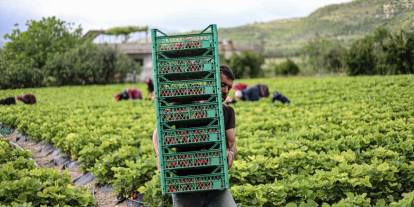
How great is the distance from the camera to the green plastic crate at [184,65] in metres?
4.41

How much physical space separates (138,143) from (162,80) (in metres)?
6.24

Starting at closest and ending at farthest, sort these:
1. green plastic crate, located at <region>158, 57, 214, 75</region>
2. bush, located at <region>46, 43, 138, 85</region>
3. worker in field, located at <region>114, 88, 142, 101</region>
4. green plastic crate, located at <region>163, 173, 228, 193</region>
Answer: green plastic crate, located at <region>163, 173, 228, 193</region> < green plastic crate, located at <region>158, 57, 214, 75</region> < worker in field, located at <region>114, 88, 142, 101</region> < bush, located at <region>46, 43, 138, 85</region>

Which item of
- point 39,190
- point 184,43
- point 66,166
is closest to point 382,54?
point 66,166

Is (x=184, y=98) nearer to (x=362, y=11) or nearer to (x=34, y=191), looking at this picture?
(x=34, y=191)

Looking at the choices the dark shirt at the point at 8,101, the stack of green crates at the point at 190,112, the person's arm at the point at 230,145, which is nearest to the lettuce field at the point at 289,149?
the dark shirt at the point at 8,101

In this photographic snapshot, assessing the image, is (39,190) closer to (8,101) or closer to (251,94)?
(8,101)

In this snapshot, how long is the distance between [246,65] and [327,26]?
8230 mm

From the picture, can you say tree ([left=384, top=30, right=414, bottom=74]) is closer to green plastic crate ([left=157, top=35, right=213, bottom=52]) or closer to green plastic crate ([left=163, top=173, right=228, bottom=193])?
green plastic crate ([left=157, top=35, right=213, bottom=52])

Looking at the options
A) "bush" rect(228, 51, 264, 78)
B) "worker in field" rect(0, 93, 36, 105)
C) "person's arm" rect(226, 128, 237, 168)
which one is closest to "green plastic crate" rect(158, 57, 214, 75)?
"person's arm" rect(226, 128, 237, 168)

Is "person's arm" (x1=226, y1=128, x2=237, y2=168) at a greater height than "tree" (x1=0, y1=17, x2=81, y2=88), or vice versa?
"tree" (x1=0, y1=17, x2=81, y2=88)

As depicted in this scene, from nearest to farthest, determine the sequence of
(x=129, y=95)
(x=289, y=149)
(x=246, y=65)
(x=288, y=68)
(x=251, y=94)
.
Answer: (x=289, y=149), (x=251, y=94), (x=129, y=95), (x=288, y=68), (x=246, y=65)

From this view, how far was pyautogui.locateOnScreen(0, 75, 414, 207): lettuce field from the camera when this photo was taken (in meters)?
6.03

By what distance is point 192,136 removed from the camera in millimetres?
4391

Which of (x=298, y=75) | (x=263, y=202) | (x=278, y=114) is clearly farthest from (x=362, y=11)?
(x=298, y=75)
